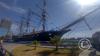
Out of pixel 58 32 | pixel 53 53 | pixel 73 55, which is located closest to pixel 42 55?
pixel 53 53

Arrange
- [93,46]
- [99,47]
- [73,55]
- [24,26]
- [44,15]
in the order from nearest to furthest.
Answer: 1. [99,47]
2. [93,46]
3. [73,55]
4. [44,15]
5. [24,26]

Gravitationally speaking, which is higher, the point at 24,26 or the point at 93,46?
the point at 24,26

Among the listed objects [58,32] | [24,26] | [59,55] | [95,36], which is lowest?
[59,55]

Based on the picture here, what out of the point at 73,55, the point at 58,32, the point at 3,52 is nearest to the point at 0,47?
the point at 3,52

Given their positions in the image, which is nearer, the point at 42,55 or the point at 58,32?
the point at 42,55

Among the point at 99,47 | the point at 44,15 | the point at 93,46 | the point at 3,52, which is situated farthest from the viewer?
the point at 44,15

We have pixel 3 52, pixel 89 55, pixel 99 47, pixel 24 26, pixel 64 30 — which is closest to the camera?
pixel 3 52

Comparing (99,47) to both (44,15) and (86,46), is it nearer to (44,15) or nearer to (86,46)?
(86,46)

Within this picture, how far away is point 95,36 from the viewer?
1919cm

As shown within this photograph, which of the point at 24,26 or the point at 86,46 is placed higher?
the point at 24,26

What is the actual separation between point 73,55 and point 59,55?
8.02ft

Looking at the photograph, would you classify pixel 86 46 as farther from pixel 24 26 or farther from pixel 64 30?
pixel 24 26

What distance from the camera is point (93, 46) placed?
64.6 feet

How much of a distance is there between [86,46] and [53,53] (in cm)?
840
